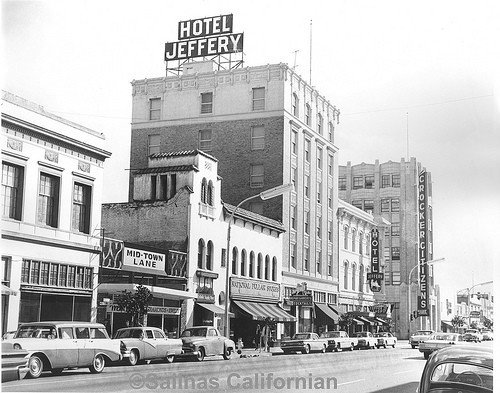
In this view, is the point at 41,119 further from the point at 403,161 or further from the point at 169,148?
the point at 403,161

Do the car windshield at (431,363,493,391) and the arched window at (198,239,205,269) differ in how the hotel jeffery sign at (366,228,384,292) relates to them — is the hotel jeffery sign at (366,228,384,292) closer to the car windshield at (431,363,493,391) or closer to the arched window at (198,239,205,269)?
the arched window at (198,239,205,269)

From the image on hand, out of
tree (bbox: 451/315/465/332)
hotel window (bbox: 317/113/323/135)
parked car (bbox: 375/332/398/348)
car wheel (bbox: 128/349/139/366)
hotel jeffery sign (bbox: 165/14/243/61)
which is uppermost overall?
hotel jeffery sign (bbox: 165/14/243/61)

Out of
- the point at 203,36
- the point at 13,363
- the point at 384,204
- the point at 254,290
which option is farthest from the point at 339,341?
the point at 203,36

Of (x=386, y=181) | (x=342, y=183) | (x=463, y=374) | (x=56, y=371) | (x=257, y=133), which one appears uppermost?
(x=257, y=133)

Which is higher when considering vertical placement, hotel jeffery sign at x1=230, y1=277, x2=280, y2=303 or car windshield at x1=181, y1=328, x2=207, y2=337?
hotel jeffery sign at x1=230, y1=277, x2=280, y2=303

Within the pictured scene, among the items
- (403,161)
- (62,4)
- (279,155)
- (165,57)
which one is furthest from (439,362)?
(62,4)

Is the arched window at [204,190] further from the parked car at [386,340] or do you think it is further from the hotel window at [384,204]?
the parked car at [386,340]

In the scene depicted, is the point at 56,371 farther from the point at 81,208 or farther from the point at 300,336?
the point at 300,336

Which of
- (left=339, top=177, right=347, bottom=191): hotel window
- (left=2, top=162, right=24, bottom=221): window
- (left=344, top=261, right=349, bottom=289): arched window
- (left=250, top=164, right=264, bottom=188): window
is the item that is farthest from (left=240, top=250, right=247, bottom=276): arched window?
(left=2, top=162, right=24, bottom=221): window
